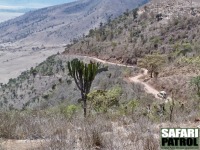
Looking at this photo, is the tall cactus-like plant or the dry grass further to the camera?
the tall cactus-like plant

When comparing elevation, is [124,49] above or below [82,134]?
below

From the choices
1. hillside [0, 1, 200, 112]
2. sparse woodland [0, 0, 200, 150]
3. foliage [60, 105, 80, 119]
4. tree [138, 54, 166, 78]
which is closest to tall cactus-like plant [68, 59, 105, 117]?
foliage [60, 105, 80, 119]

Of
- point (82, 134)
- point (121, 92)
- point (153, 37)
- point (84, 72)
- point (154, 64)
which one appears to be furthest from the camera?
point (153, 37)

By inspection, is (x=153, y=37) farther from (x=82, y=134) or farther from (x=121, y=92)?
(x=82, y=134)

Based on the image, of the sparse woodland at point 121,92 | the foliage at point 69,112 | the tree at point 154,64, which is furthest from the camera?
the tree at point 154,64

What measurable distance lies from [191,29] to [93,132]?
6450cm

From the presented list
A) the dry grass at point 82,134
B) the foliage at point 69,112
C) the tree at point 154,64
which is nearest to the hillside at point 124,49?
the tree at point 154,64

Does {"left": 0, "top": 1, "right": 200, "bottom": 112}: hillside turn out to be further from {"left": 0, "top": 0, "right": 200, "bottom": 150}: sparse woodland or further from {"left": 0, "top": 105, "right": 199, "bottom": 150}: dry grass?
{"left": 0, "top": 105, "right": 199, "bottom": 150}: dry grass

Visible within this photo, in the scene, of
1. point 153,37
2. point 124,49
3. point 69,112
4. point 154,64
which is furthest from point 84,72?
point 153,37

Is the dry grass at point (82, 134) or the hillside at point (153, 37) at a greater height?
the dry grass at point (82, 134)

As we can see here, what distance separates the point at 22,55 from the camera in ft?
650

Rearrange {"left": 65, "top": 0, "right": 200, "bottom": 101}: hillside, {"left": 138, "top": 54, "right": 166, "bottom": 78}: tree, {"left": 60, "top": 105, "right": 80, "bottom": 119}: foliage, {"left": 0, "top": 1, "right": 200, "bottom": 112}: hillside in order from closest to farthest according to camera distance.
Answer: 1. {"left": 60, "top": 105, "right": 80, "bottom": 119}: foliage
2. {"left": 138, "top": 54, "right": 166, "bottom": 78}: tree
3. {"left": 0, "top": 1, "right": 200, "bottom": 112}: hillside
4. {"left": 65, "top": 0, "right": 200, "bottom": 101}: hillside

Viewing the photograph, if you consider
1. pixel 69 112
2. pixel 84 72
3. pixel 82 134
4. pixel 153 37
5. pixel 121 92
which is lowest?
pixel 121 92

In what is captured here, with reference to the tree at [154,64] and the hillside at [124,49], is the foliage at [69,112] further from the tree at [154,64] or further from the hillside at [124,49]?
the tree at [154,64]
